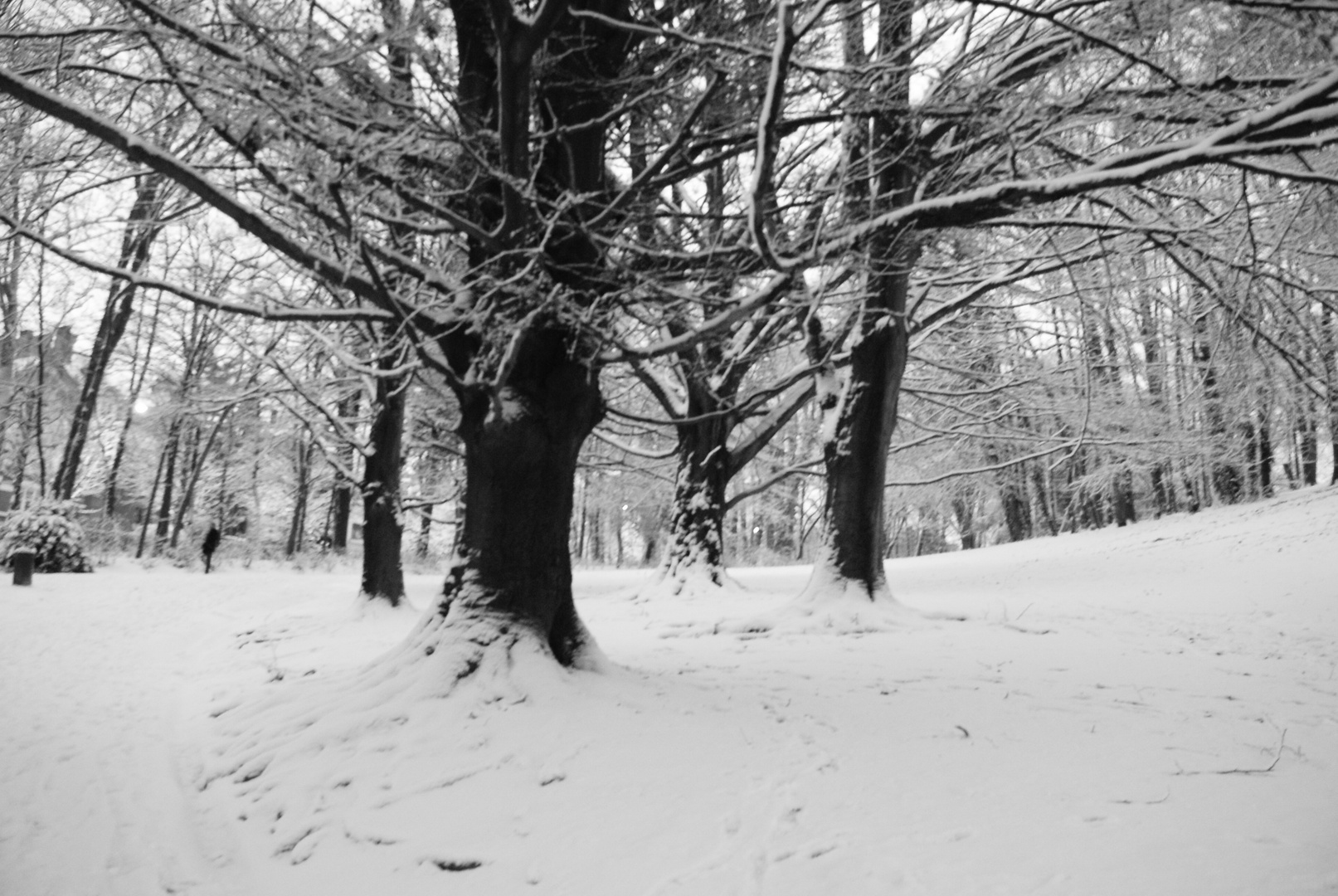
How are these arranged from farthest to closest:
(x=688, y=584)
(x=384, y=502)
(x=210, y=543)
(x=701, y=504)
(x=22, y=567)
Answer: (x=210, y=543)
(x=22, y=567)
(x=701, y=504)
(x=688, y=584)
(x=384, y=502)

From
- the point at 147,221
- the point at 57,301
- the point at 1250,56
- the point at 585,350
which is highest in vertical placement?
the point at 57,301

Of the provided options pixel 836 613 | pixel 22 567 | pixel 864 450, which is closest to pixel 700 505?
pixel 864 450

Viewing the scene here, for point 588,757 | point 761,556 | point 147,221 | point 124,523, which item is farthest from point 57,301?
point 124,523

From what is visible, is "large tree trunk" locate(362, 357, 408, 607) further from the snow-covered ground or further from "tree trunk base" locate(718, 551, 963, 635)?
"tree trunk base" locate(718, 551, 963, 635)

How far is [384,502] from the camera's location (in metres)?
9.87

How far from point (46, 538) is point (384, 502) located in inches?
339

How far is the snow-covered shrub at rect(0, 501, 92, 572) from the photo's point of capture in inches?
526

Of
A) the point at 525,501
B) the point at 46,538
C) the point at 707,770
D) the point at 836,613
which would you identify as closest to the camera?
the point at 707,770

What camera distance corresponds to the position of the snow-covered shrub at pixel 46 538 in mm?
13367

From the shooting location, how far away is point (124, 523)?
39.4 meters

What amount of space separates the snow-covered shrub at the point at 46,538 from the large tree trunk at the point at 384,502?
7879mm

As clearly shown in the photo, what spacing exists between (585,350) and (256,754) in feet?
10.1

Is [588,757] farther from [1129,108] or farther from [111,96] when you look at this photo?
[111,96]

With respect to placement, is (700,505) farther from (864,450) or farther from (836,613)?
(836,613)
